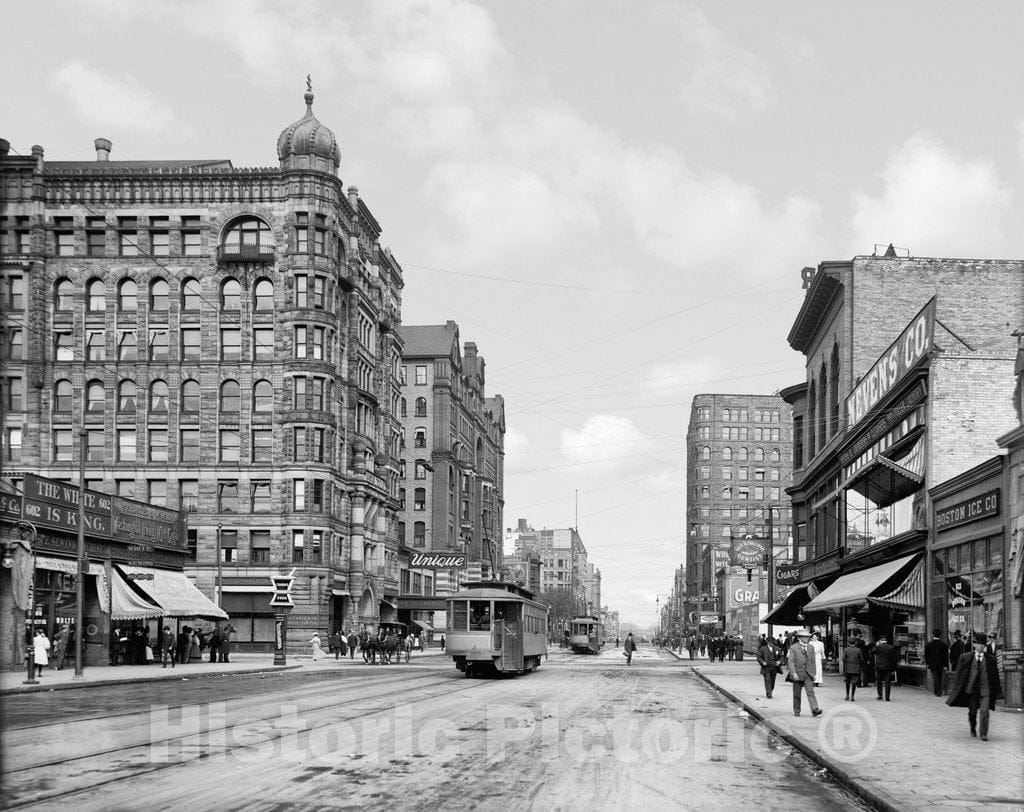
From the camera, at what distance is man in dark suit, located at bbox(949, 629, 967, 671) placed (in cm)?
2811

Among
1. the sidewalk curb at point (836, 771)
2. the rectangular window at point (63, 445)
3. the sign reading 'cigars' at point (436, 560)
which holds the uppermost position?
the rectangular window at point (63, 445)

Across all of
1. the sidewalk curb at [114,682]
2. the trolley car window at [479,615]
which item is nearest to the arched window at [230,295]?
the sidewalk curb at [114,682]

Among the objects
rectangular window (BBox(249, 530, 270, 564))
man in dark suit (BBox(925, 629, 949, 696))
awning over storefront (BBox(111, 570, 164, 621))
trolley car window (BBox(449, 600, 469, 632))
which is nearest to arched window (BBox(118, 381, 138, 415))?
rectangular window (BBox(249, 530, 270, 564))

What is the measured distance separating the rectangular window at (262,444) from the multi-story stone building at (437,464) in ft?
98.3

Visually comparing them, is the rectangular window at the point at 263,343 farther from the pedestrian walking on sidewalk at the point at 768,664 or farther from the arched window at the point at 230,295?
the pedestrian walking on sidewalk at the point at 768,664

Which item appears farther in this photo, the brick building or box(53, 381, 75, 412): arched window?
box(53, 381, 75, 412): arched window

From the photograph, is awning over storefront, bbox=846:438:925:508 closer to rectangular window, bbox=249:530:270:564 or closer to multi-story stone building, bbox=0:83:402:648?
multi-story stone building, bbox=0:83:402:648

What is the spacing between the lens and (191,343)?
71.5 m

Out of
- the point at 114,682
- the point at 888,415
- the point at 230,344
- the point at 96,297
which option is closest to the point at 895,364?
the point at 888,415

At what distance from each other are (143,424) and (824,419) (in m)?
39.8

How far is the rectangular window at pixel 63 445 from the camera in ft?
232

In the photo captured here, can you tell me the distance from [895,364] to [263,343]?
44152 millimetres

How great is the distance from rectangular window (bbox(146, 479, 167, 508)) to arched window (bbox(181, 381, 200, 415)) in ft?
14.7

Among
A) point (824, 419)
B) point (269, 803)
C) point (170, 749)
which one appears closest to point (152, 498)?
point (824, 419)
